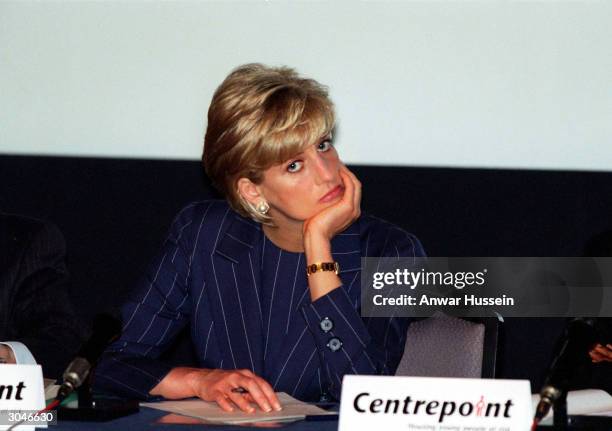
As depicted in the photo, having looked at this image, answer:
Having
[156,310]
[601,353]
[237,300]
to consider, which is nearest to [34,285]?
[156,310]

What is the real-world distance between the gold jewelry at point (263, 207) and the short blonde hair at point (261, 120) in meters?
0.06

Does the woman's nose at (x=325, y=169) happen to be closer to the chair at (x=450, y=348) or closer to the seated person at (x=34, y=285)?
the chair at (x=450, y=348)

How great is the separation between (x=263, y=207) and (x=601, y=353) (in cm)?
99

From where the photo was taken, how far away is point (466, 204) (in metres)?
3.20

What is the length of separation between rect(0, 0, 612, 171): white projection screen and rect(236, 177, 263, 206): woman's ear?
0.72 m

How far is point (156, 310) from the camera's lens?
242 centimetres

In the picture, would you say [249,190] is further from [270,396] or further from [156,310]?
[270,396]

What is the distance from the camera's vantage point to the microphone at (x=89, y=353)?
1693 millimetres

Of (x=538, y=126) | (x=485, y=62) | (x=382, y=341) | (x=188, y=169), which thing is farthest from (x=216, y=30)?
(x=382, y=341)

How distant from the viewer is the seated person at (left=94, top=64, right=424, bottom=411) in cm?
229

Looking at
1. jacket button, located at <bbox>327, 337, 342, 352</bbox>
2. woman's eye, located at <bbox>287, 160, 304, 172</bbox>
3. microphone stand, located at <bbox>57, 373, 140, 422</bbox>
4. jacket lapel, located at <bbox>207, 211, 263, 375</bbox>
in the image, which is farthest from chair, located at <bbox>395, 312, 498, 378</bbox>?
microphone stand, located at <bbox>57, 373, 140, 422</bbox>

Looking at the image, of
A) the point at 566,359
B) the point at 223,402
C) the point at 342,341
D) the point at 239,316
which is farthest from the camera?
the point at 239,316

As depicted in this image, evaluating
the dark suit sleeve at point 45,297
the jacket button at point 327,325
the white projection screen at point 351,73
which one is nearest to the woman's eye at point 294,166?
the jacket button at point 327,325

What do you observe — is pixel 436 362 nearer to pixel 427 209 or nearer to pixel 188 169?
pixel 427 209
